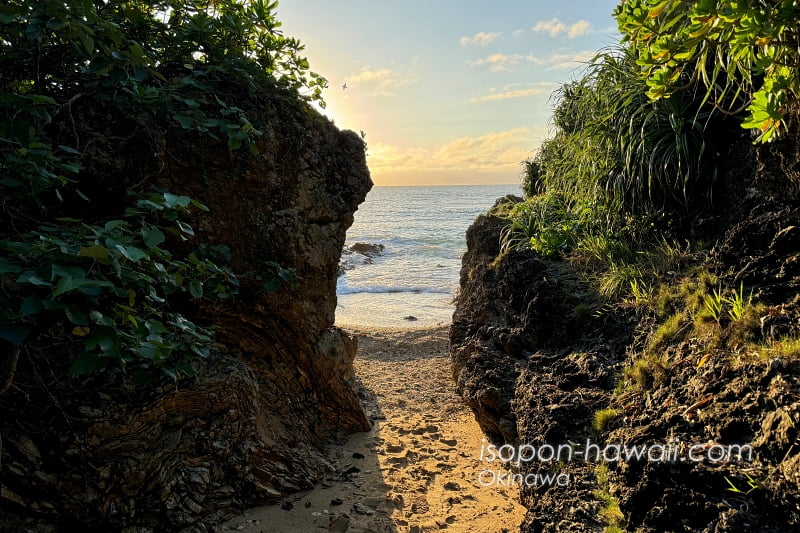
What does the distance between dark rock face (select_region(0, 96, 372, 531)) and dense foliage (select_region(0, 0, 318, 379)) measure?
25 centimetres

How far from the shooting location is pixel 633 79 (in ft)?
14.9

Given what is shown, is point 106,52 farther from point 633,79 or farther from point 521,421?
point 633,79

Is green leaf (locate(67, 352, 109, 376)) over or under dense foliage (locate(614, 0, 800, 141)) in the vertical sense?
under

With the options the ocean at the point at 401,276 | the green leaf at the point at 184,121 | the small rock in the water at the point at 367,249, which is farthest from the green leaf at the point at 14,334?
the small rock in the water at the point at 367,249

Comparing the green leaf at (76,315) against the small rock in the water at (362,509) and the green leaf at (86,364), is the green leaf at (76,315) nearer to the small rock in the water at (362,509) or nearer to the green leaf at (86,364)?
the green leaf at (86,364)

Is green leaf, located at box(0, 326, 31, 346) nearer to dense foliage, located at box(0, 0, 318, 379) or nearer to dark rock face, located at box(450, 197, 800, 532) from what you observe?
dense foliage, located at box(0, 0, 318, 379)

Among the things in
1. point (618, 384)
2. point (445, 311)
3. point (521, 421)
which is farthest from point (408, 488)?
point (445, 311)

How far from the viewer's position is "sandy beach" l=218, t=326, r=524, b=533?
131 inches

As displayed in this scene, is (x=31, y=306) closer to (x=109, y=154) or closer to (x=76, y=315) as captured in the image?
(x=76, y=315)

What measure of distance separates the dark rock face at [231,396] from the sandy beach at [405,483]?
7.9 inches

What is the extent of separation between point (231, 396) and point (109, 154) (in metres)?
1.89

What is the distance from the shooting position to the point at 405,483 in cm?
398

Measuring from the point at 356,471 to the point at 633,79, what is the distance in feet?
→ 15.2

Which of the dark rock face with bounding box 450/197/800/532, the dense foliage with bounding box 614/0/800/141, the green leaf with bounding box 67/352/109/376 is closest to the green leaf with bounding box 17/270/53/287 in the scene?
the green leaf with bounding box 67/352/109/376
